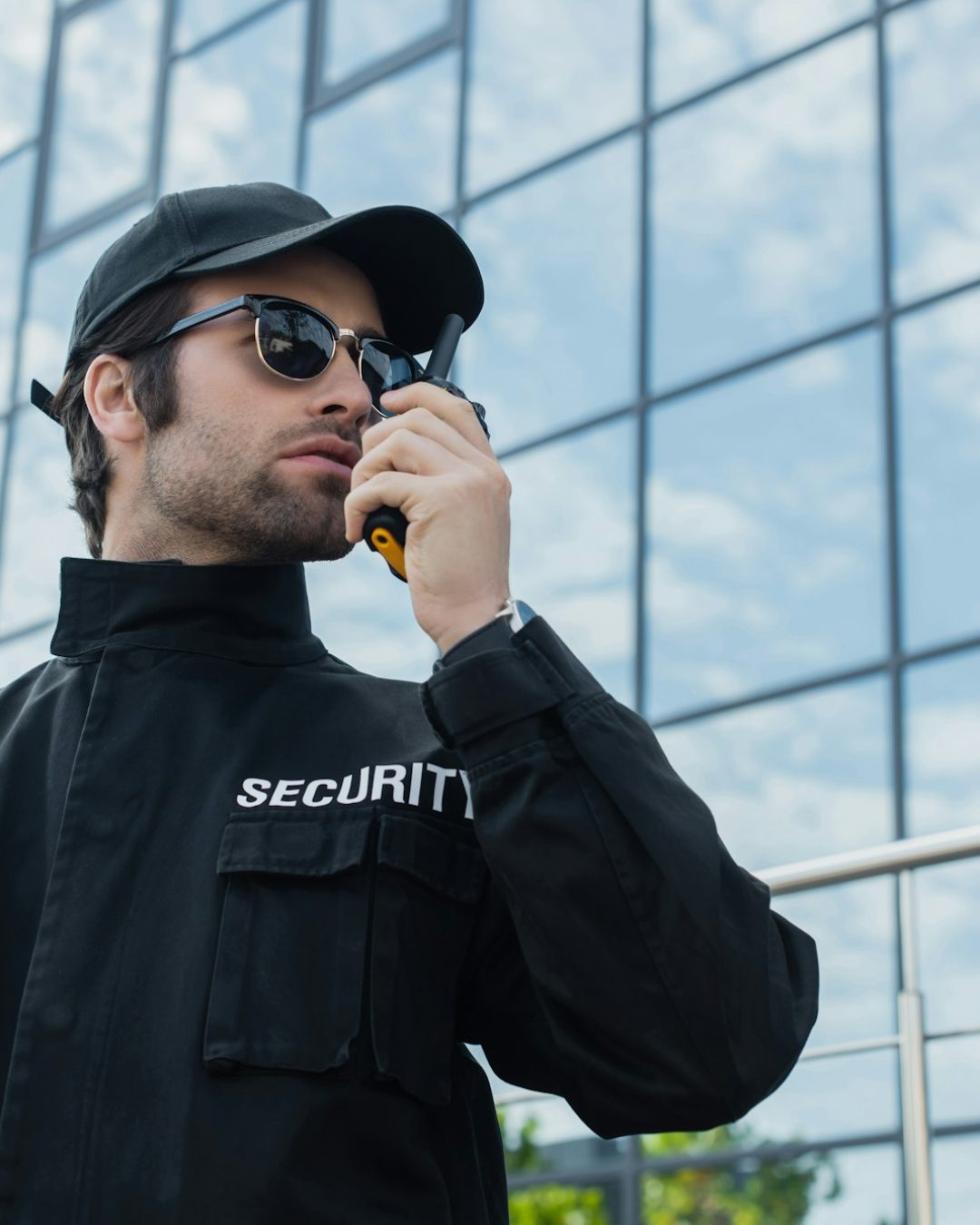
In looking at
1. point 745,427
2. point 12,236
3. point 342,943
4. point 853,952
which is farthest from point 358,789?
point 12,236

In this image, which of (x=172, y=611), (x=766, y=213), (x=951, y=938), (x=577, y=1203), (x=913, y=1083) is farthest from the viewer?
(x=766, y=213)

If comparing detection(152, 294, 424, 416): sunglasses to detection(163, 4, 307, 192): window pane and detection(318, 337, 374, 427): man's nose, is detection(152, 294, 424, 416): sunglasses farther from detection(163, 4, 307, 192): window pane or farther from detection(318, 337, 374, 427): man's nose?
detection(163, 4, 307, 192): window pane

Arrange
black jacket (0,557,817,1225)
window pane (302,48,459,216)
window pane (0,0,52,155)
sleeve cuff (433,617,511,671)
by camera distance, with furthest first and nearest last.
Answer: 1. window pane (0,0,52,155)
2. window pane (302,48,459,216)
3. sleeve cuff (433,617,511,671)
4. black jacket (0,557,817,1225)

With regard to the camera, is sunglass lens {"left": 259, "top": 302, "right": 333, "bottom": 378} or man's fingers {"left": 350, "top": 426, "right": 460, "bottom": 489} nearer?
man's fingers {"left": 350, "top": 426, "right": 460, "bottom": 489}

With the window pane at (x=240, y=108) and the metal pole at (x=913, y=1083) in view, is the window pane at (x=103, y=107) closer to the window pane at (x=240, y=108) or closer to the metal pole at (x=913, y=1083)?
the window pane at (x=240, y=108)

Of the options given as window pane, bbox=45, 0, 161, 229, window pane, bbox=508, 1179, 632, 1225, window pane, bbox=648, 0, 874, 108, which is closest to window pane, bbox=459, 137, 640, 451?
window pane, bbox=648, 0, 874, 108

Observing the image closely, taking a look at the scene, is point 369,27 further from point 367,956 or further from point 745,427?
point 367,956

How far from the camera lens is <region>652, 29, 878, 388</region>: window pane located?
827cm

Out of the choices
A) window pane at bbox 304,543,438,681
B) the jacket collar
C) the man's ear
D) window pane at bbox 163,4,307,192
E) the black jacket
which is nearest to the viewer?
the black jacket

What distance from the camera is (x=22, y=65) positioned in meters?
12.6

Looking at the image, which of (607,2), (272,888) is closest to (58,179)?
(607,2)

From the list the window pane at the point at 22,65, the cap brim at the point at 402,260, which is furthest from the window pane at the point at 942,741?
the window pane at the point at 22,65

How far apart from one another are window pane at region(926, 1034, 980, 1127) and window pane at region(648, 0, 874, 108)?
447 centimetres

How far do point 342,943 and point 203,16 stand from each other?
34.6ft
